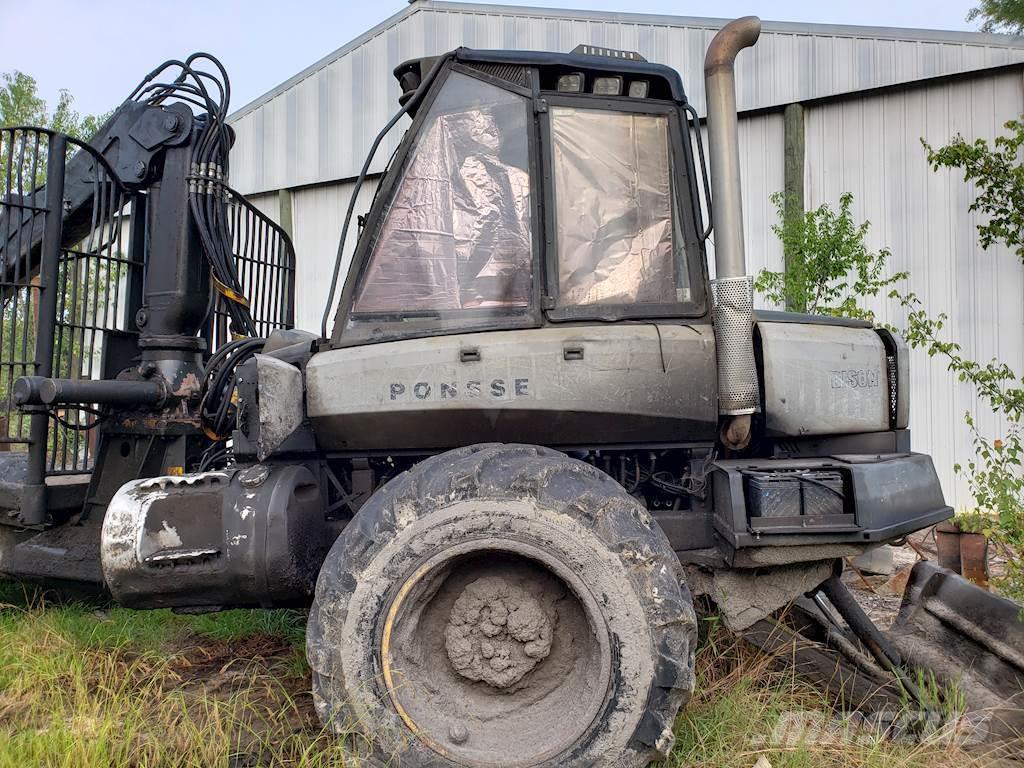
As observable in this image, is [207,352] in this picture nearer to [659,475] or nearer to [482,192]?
[482,192]

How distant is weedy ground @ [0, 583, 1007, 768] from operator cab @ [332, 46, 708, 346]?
5.01 feet

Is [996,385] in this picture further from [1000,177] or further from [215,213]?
[215,213]

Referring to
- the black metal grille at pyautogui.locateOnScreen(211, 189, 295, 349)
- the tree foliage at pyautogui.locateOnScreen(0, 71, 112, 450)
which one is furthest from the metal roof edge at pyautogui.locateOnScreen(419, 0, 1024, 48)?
the tree foliage at pyautogui.locateOnScreen(0, 71, 112, 450)

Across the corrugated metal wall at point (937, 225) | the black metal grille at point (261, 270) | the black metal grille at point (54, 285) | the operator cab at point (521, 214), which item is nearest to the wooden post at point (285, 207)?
the black metal grille at point (261, 270)

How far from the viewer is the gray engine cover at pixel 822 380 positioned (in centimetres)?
310

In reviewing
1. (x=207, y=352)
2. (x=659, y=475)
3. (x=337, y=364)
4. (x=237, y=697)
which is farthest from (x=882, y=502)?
(x=207, y=352)

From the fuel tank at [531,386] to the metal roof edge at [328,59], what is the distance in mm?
10029

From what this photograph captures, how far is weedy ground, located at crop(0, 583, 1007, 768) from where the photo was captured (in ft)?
8.90

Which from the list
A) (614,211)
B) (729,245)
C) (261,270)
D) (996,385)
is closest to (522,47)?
(261,270)

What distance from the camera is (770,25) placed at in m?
9.81

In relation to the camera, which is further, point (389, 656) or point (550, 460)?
point (550, 460)

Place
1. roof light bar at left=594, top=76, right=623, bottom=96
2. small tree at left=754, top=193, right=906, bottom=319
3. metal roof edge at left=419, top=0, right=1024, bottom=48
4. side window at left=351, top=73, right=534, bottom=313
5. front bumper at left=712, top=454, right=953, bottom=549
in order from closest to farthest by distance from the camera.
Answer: front bumper at left=712, top=454, right=953, bottom=549 < side window at left=351, top=73, right=534, bottom=313 < roof light bar at left=594, top=76, right=623, bottom=96 < small tree at left=754, top=193, right=906, bottom=319 < metal roof edge at left=419, top=0, right=1024, bottom=48

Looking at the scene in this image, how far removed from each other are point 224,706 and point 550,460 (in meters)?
1.68

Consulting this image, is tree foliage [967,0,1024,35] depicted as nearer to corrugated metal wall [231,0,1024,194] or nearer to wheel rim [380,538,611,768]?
corrugated metal wall [231,0,1024,194]
